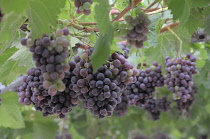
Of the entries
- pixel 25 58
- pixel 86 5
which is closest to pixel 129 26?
pixel 86 5

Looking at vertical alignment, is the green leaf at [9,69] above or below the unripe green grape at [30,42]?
below

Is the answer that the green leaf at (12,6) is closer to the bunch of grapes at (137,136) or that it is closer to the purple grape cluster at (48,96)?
the purple grape cluster at (48,96)

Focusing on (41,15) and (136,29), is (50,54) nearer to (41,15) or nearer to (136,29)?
(41,15)

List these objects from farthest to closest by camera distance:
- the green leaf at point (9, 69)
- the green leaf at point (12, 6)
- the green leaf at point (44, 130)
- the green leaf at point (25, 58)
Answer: the green leaf at point (44, 130) < the green leaf at point (9, 69) < the green leaf at point (25, 58) < the green leaf at point (12, 6)

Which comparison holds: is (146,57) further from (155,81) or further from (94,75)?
A: (94,75)

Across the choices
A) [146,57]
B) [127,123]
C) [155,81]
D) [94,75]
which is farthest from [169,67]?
[127,123]

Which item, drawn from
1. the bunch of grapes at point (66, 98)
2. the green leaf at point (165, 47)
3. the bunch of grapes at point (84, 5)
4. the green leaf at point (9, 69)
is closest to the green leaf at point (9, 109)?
the green leaf at point (9, 69)
